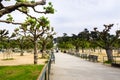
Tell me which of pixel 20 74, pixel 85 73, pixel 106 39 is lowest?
pixel 20 74

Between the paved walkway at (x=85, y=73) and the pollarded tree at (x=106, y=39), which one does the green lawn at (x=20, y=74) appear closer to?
the paved walkway at (x=85, y=73)

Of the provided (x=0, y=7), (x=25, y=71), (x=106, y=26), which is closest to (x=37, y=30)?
(x=106, y=26)

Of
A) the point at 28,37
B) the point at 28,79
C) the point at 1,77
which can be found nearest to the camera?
the point at 28,79

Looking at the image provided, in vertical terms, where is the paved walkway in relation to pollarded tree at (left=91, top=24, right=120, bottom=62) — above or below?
below

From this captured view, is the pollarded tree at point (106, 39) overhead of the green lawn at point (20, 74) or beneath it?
overhead

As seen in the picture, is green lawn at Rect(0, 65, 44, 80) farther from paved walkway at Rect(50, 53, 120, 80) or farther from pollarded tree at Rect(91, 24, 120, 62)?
pollarded tree at Rect(91, 24, 120, 62)

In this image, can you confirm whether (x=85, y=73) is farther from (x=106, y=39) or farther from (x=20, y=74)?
(x=106, y=39)

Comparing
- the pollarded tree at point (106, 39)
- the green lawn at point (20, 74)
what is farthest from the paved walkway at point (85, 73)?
the pollarded tree at point (106, 39)

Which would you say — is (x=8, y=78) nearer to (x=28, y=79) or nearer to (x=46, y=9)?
(x=28, y=79)

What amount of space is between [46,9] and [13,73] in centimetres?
870

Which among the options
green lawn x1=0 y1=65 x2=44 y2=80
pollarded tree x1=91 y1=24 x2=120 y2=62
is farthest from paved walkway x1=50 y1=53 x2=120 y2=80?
pollarded tree x1=91 y1=24 x2=120 y2=62

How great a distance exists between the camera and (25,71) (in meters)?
23.4

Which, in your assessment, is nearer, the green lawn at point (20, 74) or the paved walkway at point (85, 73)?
the paved walkway at point (85, 73)

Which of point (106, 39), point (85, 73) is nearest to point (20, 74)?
point (85, 73)
